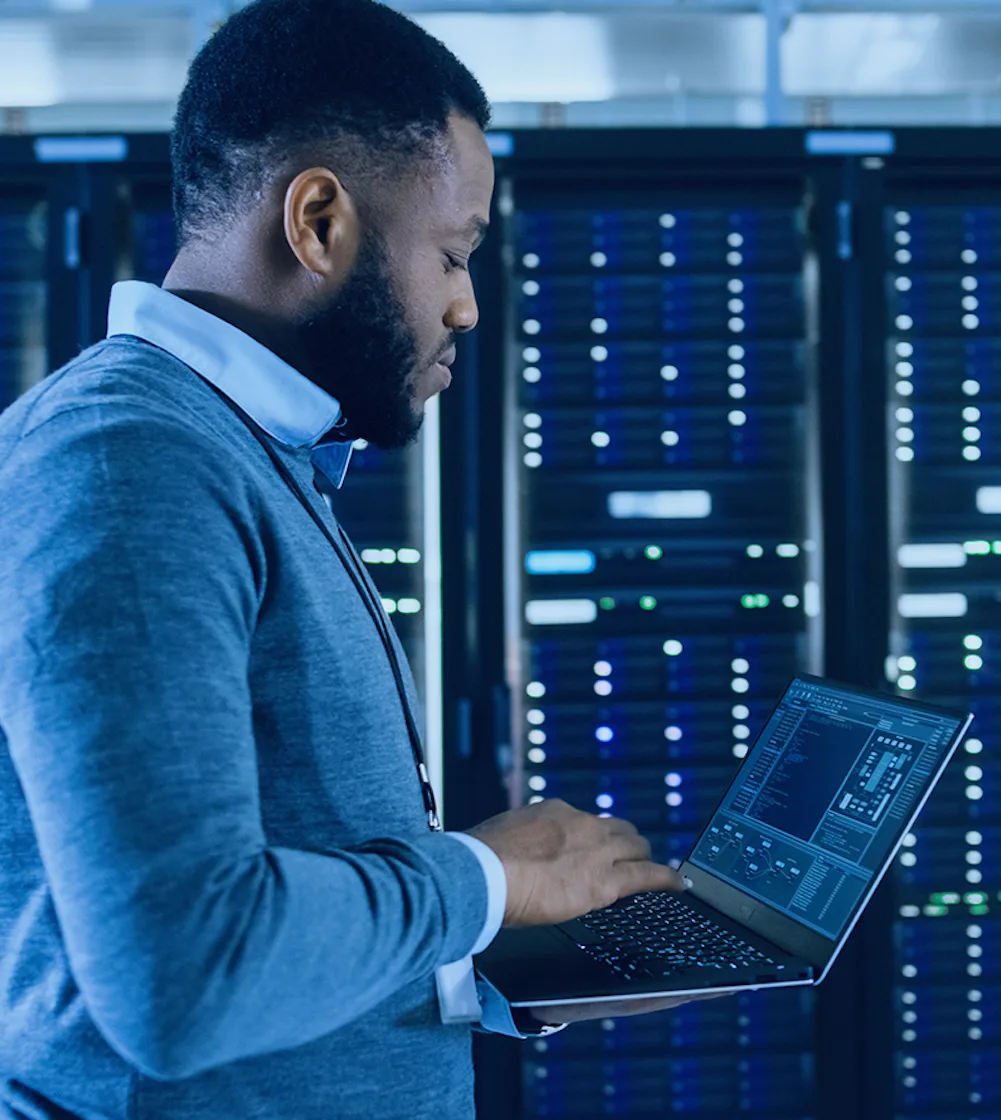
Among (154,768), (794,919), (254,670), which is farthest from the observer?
(794,919)

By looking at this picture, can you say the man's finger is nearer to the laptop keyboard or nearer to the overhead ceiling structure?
the laptop keyboard

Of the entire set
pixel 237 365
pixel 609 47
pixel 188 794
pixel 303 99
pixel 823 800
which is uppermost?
pixel 609 47

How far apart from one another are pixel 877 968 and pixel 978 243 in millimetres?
1226

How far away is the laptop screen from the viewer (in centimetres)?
85

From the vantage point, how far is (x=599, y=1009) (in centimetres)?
83

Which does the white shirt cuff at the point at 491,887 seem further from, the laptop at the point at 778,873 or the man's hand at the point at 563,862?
the laptop at the point at 778,873

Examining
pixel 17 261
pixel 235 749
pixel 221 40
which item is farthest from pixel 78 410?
pixel 17 261

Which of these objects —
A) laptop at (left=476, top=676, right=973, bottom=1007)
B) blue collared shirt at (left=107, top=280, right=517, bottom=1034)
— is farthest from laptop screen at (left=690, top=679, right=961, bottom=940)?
blue collared shirt at (left=107, top=280, right=517, bottom=1034)

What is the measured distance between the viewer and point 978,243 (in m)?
1.73

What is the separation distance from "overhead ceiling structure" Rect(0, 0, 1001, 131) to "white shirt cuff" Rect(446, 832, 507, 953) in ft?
5.15

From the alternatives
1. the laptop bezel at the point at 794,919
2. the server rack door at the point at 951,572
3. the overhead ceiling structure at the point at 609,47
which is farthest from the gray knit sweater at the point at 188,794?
the overhead ceiling structure at the point at 609,47

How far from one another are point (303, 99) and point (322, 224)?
0.30 ft

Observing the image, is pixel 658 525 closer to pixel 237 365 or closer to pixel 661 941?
pixel 661 941

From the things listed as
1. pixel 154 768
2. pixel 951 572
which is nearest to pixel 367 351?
pixel 154 768
